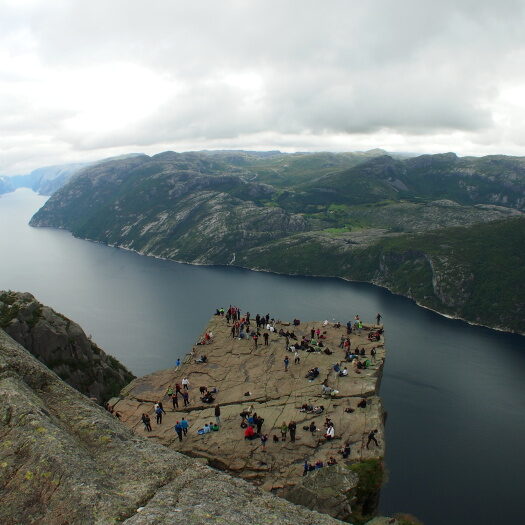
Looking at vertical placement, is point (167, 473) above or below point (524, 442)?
above

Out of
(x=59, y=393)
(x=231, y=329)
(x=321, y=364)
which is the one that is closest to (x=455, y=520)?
(x=321, y=364)

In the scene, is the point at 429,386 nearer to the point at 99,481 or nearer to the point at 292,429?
the point at 292,429

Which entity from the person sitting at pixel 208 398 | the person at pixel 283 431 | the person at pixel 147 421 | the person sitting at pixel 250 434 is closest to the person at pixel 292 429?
the person at pixel 283 431

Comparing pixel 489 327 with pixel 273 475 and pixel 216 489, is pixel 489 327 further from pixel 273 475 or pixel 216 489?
pixel 216 489

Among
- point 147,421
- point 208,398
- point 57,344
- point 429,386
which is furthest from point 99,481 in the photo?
point 429,386

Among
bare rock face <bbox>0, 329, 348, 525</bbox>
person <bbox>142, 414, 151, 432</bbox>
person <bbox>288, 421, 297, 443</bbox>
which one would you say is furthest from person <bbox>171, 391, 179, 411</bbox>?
bare rock face <bbox>0, 329, 348, 525</bbox>

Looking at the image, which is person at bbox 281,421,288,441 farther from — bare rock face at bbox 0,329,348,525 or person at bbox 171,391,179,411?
bare rock face at bbox 0,329,348,525

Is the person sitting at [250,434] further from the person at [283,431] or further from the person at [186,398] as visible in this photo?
the person at [186,398]
